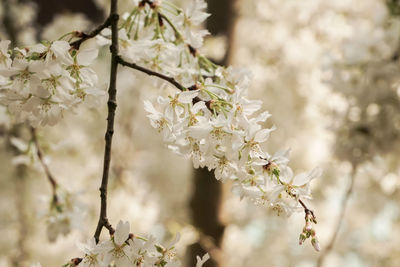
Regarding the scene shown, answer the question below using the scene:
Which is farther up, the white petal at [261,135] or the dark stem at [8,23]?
the white petal at [261,135]

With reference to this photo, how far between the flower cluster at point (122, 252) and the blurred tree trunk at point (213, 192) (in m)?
1.55

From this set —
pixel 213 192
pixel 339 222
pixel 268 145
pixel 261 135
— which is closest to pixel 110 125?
pixel 261 135

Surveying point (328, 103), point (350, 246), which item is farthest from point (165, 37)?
point (350, 246)

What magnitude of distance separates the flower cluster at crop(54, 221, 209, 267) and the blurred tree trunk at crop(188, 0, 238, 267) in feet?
5.07

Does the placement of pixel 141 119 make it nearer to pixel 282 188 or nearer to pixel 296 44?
pixel 296 44

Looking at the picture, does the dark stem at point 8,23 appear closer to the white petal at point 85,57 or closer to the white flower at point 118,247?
the white petal at point 85,57

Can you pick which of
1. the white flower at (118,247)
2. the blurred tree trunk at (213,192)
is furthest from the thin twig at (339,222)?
the white flower at (118,247)

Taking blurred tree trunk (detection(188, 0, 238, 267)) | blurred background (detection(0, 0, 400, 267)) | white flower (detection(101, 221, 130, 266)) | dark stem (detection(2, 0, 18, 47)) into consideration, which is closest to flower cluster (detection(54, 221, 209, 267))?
white flower (detection(101, 221, 130, 266))

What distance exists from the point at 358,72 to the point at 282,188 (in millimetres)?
1275

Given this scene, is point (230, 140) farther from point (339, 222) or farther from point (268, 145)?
point (268, 145)

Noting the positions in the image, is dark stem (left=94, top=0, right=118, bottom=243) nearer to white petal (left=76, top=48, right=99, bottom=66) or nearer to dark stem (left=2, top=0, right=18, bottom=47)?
white petal (left=76, top=48, right=99, bottom=66)

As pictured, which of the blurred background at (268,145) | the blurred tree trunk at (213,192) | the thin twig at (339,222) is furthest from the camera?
the blurred tree trunk at (213,192)

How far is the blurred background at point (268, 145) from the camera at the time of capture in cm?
176

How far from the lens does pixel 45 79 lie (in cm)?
69
